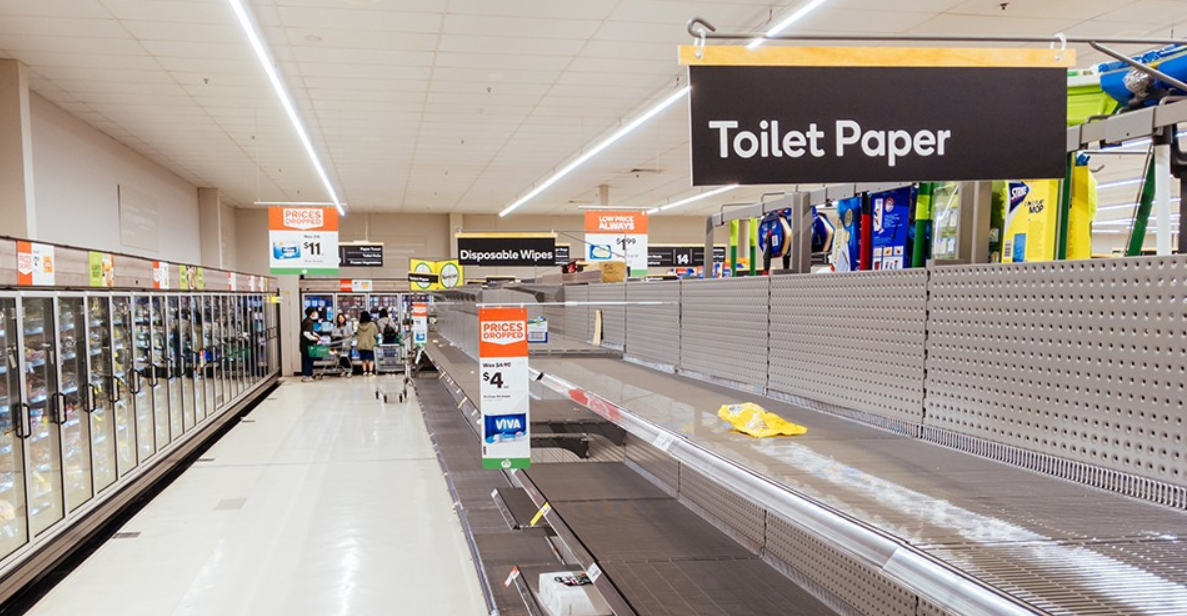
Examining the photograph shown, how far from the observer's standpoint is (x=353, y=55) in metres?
7.00

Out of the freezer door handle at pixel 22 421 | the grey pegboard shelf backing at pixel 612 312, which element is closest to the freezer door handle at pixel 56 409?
the freezer door handle at pixel 22 421

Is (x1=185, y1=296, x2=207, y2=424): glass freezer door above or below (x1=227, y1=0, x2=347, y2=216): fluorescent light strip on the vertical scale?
below

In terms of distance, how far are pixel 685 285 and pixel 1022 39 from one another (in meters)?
1.98

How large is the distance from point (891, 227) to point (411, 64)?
628 cm

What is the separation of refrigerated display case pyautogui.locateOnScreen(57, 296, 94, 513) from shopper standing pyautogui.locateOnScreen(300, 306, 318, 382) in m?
10.7

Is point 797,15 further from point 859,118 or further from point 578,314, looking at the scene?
point 859,118

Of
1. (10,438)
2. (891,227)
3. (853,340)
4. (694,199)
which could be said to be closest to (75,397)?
(10,438)

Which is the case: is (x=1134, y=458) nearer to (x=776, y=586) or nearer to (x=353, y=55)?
(x=776, y=586)

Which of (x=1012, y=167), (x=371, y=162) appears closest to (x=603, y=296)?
(x=1012, y=167)

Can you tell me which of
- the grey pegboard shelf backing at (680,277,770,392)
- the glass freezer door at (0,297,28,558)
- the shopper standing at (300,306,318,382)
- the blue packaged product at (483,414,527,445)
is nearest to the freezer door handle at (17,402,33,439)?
the glass freezer door at (0,297,28,558)

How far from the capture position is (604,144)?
10.6 metres

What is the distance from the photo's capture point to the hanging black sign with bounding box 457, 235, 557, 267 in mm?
13508

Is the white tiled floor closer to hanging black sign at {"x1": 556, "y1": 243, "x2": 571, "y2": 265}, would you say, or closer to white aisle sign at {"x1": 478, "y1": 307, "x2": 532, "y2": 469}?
white aisle sign at {"x1": 478, "y1": 307, "x2": 532, "y2": 469}

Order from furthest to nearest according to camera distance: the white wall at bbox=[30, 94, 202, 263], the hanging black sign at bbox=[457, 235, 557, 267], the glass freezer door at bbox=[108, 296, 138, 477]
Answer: the hanging black sign at bbox=[457, 235, 557, 267] < the white wall at bbox=[30, 94, 202, 263] < the glass freezer door at bbox=[108, 296, 138, 477]
